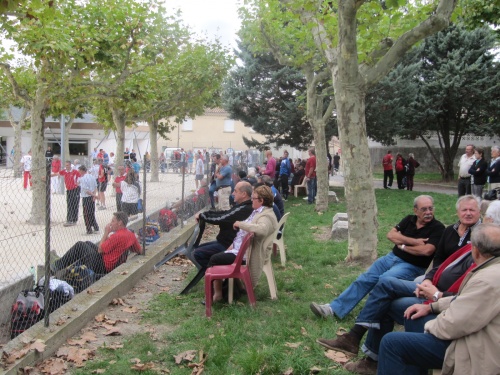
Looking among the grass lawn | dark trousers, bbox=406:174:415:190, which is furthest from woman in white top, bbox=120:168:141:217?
dark trousers, bbox=406:174:415:190

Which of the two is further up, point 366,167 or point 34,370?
point 366,167

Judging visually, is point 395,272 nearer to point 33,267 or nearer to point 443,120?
point 33,267

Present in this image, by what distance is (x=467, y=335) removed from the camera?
9.81 ft

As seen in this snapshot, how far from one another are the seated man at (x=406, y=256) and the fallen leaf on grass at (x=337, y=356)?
727mm

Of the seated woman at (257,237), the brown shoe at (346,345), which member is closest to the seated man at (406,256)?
the brown shoe at (346,345)

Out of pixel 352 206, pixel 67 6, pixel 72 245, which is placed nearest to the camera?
pixel 72 245

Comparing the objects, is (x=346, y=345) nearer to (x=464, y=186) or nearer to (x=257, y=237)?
(x=257, y=237)

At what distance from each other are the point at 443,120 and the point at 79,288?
24092 millimetres

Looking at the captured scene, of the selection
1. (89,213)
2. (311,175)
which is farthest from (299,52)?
(89,213)

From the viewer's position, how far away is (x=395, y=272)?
493 centimetres

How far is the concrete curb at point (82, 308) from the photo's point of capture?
167 inches

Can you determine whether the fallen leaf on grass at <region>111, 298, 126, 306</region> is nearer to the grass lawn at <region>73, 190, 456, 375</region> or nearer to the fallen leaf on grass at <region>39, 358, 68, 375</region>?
the grass lawn at <region>73, 190, 456, 375</region>

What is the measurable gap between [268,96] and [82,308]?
61.6 feet

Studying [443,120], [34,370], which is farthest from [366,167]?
[443,120]
